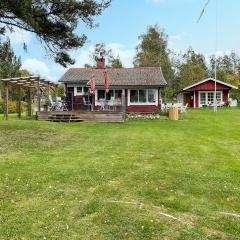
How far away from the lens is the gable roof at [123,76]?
112 ft

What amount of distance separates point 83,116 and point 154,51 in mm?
41631

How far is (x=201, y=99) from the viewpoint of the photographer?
54438mm

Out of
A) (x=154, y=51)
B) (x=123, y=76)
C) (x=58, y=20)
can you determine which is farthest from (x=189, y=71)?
(x=58, y=20)

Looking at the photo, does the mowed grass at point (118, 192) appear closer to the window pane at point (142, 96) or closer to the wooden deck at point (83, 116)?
the wooden deck at point (83, 116)

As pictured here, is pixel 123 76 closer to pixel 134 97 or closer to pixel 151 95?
pixel 134 97

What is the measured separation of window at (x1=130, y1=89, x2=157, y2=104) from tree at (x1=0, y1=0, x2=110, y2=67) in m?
14.5

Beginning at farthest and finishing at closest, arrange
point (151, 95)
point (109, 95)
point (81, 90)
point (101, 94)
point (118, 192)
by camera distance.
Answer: point (81, 90) → point (101, 94) → point (109, 95) → point (151, 95) → point (118, 192)

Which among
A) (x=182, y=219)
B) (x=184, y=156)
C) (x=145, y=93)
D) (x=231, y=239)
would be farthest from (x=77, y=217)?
(x=145, y=93)

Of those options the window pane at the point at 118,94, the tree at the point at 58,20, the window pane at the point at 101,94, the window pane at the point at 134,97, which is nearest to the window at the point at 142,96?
the window pane at the point at 134,97

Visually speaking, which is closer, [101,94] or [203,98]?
[101,94]

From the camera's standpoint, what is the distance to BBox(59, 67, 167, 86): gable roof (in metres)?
34.1

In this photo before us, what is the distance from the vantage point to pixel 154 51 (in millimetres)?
67000

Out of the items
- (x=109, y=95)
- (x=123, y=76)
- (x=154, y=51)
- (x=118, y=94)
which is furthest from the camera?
(x=154, y=51)

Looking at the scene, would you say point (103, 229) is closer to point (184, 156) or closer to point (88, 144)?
point (184, 156)
